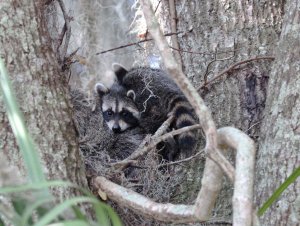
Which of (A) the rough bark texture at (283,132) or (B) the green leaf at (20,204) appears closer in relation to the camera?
(B) the green leaf at (20,204)

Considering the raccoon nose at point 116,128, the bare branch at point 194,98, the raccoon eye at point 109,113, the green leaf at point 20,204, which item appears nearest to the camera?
the green leaf at point 20,204

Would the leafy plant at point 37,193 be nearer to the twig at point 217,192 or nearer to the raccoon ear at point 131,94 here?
the twig at point 217,192

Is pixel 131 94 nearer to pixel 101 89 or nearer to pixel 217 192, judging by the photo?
pixel 101 89

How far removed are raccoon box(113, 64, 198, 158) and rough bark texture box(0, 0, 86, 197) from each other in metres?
1.36

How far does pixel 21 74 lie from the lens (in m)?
2.35

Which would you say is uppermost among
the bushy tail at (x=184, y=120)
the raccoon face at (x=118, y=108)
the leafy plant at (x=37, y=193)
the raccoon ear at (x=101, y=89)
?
the raccoon ear at (x=101, y=89)

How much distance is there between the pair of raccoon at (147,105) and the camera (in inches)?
151

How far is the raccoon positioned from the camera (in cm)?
394

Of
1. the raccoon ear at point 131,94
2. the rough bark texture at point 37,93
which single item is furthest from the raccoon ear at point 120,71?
the rough bark texture at point 37,93

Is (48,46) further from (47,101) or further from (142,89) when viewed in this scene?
(142,89)

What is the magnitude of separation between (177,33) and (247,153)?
1981 millimetres

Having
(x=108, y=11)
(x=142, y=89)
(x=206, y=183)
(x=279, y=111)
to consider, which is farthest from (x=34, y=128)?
(x=108, y=11)

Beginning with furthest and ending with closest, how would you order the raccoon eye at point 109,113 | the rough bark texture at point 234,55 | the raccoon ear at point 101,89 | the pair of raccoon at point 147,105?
1. the raccoon ear at point 101,89
2. the raccoon eye at point 109,113
3. the pair of raccoon at point 147,105
4. the rough bark texture at point 234,55

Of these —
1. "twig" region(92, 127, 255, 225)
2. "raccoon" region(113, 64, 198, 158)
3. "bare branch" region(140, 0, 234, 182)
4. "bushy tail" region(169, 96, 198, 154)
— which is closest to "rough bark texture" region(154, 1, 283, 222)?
"bushy tail" region(169, 96, 198, 154)
